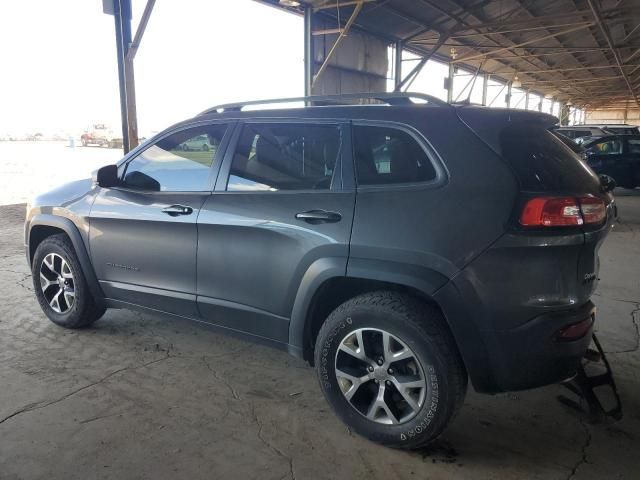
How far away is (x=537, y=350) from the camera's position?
2.17 meters

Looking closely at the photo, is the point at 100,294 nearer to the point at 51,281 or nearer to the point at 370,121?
the point at 51,281

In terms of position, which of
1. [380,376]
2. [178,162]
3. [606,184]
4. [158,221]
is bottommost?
[380,376]

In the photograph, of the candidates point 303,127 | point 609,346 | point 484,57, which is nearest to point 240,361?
point 303,127

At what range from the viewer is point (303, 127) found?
9.24ft

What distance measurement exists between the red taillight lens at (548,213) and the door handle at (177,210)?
1935 mm

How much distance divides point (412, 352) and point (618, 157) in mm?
12751

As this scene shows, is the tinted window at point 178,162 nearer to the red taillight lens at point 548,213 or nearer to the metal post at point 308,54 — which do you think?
the red taillight lens at point 548,213

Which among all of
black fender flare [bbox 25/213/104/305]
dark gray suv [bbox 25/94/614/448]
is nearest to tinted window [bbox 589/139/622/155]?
dark gray suv [bbox 25/94/614/448]

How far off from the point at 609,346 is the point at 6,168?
792 inches

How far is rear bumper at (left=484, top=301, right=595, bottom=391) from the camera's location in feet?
7.04

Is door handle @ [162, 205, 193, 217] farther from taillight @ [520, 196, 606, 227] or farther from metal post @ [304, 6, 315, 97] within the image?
metal post @ [304, 6, 315, 97]

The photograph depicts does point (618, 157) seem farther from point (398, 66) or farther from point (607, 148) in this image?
point (398, 66)

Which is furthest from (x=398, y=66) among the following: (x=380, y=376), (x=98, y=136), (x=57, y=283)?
(x=98, y=136)

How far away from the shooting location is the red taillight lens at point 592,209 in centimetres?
218
